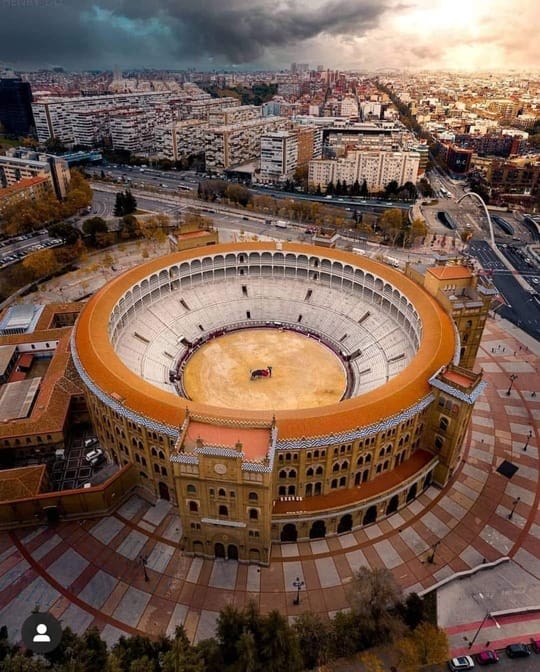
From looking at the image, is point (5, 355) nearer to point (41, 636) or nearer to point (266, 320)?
point (266, 320)

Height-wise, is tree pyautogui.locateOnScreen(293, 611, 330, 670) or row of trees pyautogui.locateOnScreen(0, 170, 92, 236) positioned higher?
row of trees pyautogui.locateOnScreen(0, 170, 92, 236)

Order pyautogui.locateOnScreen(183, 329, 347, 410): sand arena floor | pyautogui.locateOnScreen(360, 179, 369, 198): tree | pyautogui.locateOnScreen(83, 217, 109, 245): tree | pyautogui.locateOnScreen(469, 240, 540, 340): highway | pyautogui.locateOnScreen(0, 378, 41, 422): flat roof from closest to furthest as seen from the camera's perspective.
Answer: pyautogui.locateOnScreen(0, 378, 41, 422): flat roof
pyautogui.locateOnScreen(183, 329, 347, 410): sand arena floor
pyautogui.locateOnScreen(469, 240, 540, 340): highway
pyautogui.locateOnScreen(83, 217, 109, 245): tree
pyautogui.locateOnScreen(360, 179, 369, 198): tree

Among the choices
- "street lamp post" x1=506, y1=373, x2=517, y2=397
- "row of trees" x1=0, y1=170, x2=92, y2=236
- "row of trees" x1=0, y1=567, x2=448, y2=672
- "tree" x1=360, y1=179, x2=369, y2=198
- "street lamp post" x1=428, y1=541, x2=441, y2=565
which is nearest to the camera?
"row of trees" x1=0, y1=567, x2=448, y2=672

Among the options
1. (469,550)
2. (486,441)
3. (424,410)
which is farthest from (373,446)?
(486,441)

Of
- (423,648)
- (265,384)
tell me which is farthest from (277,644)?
(265,384)

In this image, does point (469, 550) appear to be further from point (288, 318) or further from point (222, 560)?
point (288, 318)

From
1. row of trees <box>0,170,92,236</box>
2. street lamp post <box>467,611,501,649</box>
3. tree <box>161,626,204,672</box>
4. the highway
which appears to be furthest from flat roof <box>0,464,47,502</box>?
row of trees <box>0,170,92,236</box>

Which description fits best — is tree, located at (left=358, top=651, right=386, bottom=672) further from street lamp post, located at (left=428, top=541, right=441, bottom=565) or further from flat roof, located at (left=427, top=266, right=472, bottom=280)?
flat roof, located at (left=427, top=266, right=472, bottom=280)

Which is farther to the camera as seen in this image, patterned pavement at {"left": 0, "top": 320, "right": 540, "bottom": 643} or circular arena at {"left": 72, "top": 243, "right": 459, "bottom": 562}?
circular arena at {"left": 72, "top": 243, "right": 459, "bottom": 562}
